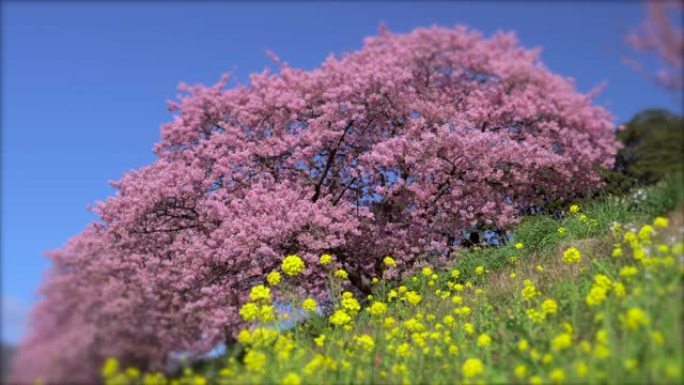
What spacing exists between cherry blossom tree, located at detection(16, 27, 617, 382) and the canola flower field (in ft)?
11.3

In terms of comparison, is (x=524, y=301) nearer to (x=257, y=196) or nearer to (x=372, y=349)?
(x=372, y=349)

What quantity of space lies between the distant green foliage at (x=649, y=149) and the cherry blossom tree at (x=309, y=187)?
14.6ft

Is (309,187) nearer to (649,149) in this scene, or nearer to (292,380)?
(292,380)

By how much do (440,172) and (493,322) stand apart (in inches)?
340

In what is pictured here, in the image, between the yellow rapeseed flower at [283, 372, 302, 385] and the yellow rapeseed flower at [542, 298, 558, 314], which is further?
the yellow rapeseed flower at [542, 298, 558, 314]

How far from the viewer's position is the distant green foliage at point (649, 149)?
79.5 ft

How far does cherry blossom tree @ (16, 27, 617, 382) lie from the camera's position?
48.7ft

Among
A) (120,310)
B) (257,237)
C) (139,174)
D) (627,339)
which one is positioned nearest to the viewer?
(627,339)

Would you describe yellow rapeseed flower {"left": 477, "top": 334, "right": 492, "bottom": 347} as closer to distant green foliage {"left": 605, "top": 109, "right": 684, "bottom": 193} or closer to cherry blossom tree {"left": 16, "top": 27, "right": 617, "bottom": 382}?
cherry blossom tree {"left": 16, "top": 27, "right": 617, "bottom": 382}

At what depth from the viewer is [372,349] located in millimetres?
8914

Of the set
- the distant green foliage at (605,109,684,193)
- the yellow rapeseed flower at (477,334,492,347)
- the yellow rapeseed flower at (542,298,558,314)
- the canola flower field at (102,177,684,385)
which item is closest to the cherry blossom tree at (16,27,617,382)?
the canola flower field at (102,177,684,385)

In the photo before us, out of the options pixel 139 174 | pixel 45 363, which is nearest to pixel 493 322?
pixel 45 363

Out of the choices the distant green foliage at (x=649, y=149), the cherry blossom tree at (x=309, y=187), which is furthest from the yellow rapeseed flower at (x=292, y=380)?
the distant green foliage at (x=649, y=149)

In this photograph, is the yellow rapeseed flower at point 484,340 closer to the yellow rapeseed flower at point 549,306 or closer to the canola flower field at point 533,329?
the canola flower field at point 533,329
